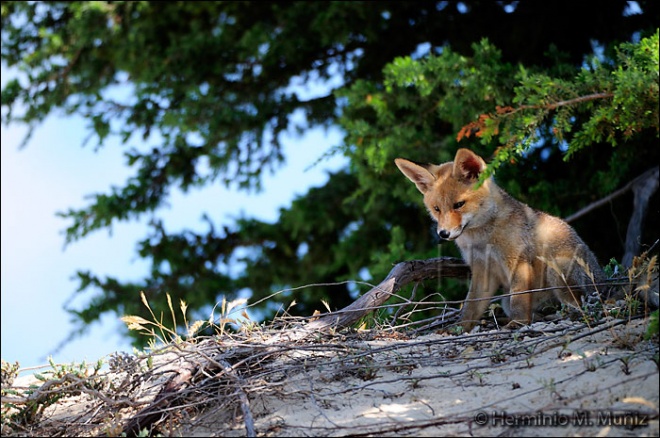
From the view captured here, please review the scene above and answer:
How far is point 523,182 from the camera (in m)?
8.36

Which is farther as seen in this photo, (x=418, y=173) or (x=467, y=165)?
(x=418, y=173)

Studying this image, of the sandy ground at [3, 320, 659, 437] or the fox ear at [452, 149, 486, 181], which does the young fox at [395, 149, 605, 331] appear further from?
the sandy ground at [3, 320, 659, 437]

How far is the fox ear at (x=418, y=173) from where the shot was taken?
582 cm

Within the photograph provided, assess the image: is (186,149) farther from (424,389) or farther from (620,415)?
(620,415)

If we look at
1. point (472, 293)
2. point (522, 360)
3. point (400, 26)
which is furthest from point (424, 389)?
point (400, 26)

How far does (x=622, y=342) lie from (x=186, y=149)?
9.03 meters

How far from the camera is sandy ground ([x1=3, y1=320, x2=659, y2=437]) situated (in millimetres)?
3396

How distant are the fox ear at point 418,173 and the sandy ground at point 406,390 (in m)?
1.61

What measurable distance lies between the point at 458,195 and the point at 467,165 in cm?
25

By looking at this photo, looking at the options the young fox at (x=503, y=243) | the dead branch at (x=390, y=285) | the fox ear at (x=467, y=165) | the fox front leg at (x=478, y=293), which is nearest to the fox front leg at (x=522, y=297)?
the young fox at (x=503, y=243)

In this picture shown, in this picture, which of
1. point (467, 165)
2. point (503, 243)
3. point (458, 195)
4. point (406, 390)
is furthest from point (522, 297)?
point (406, 390)

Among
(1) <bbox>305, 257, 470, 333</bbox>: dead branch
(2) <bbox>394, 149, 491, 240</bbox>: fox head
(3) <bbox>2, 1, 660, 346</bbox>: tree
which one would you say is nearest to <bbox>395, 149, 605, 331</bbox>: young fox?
(2) <bbox>394, 149, 491, 240</bbox>: fox head

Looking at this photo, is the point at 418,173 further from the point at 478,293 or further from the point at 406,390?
the point at 406,390

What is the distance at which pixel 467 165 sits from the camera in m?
5.66
